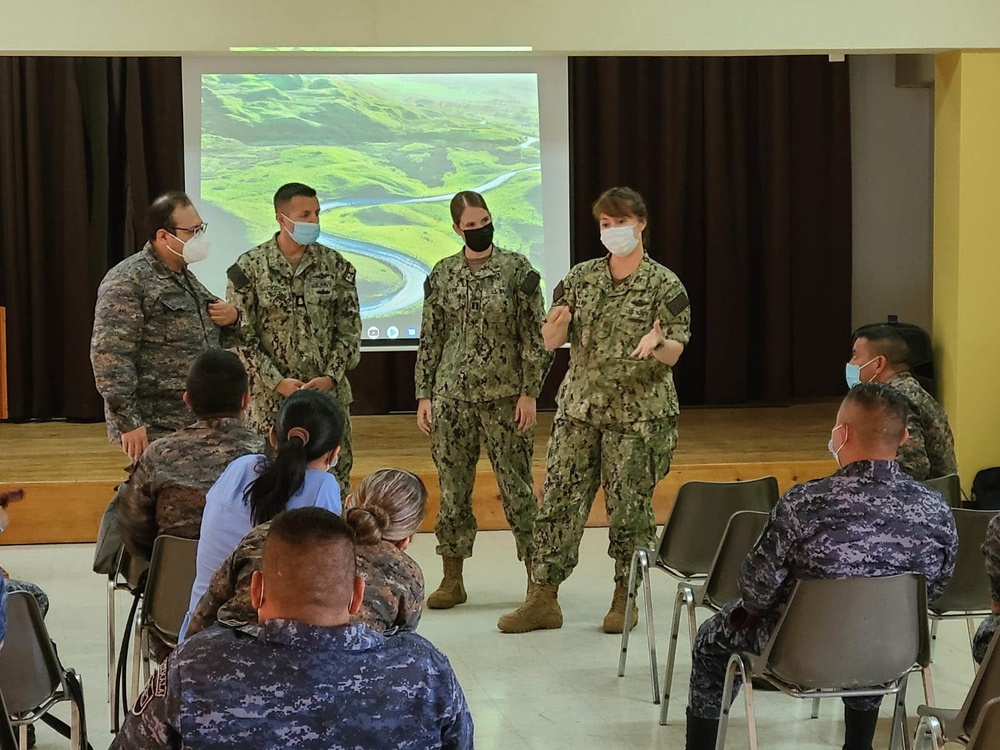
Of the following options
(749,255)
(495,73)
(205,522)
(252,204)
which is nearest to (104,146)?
(252,204)

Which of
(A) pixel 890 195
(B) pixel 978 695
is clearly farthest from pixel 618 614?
(A) pixel 890 195

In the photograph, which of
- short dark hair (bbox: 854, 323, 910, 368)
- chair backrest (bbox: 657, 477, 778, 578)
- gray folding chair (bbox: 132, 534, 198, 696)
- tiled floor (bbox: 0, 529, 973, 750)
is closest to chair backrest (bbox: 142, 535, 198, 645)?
gray folding chair (bbox: 132, 534, 198, 696)

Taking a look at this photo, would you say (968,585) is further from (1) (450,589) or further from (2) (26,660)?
(2) (26,660)

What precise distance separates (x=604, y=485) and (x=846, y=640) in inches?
71.9

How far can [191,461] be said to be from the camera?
10.8 feet

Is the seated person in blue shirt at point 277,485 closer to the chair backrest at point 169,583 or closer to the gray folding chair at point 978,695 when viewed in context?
the chair backrest at point 169,583

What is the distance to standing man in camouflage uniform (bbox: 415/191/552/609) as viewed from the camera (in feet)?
15.8

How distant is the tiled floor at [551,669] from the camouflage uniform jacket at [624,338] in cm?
81

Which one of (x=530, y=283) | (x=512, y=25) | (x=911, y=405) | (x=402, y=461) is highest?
(x=512, y=25)

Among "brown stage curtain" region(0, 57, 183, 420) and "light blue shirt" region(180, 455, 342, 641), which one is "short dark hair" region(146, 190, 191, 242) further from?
"brown stage curtain" region(0, 57, 183, 420)

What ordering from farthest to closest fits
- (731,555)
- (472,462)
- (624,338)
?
1. (472,462)
2. (624,338)
3. (731,555)

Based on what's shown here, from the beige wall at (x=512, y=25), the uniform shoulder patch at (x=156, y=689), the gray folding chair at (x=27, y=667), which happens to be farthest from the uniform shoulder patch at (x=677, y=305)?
the uniform shoulder patch at (x=156, y=689)

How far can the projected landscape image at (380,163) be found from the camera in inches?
269

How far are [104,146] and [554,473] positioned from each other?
14.9ft
